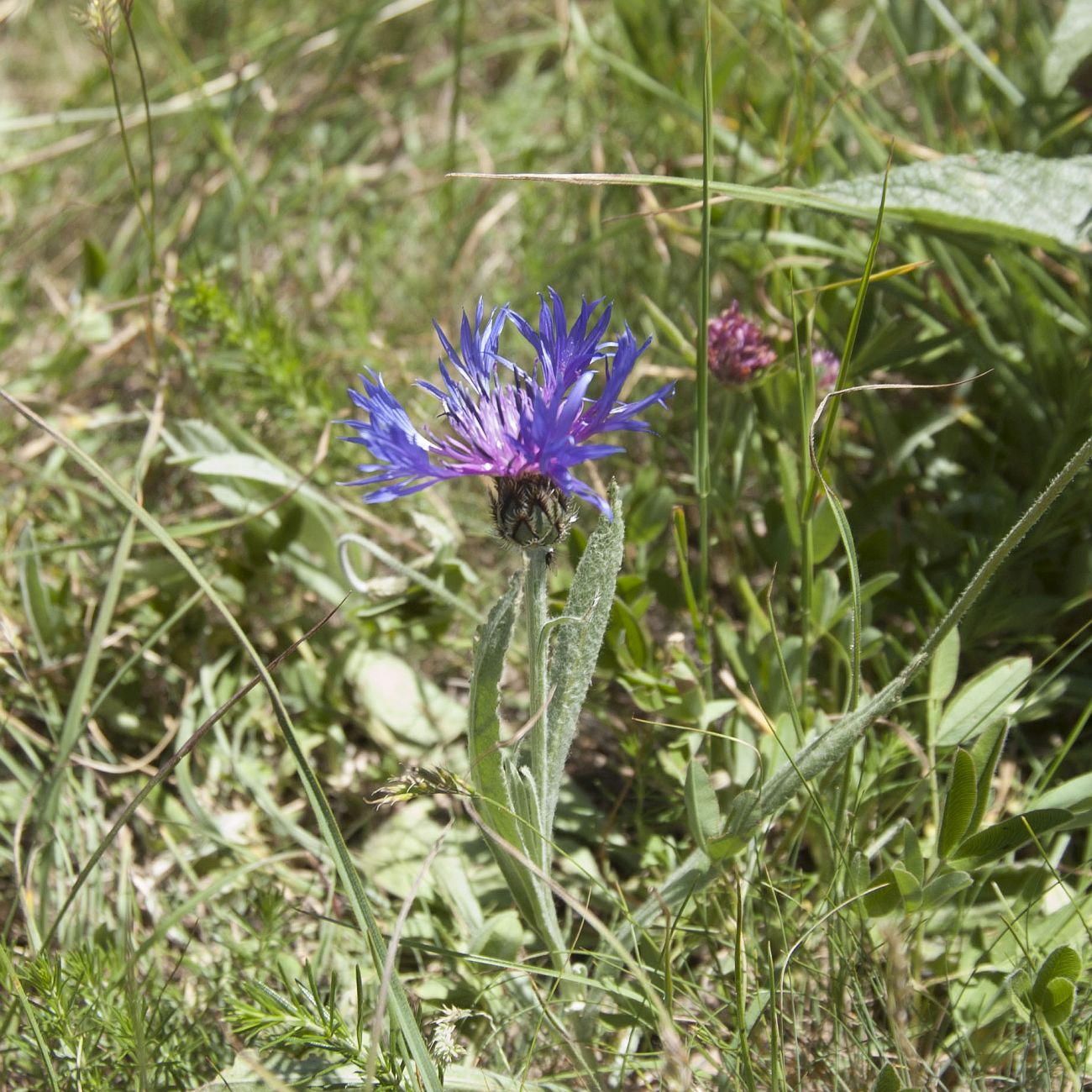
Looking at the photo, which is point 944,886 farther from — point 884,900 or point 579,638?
point 579,638

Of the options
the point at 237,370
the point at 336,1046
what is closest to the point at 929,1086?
the point at 336,1046

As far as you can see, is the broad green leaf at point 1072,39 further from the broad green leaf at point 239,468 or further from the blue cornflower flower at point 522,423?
the broad green leaf at point 239,468

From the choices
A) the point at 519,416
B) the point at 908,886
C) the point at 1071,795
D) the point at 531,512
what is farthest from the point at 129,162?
the point at 1071,795

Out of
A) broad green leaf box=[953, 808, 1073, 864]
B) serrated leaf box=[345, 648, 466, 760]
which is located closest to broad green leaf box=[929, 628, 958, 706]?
broad green leaf box=[953, 808, 1073, 864]

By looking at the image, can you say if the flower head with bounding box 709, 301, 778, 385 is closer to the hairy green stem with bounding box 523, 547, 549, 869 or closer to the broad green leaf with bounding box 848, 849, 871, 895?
the hairy green stem with bounding box 523, 547, 549, 869

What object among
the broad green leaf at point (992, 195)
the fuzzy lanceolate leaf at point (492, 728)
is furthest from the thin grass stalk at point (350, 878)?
the broad green leaf at point (992, 195)
